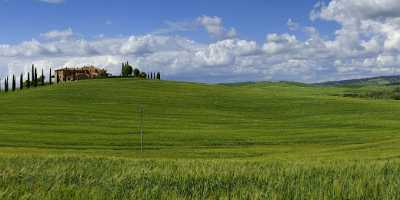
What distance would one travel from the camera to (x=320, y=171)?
25.5 feet

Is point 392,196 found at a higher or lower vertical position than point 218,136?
higher

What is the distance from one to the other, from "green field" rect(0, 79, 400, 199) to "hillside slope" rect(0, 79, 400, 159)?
0.18 m

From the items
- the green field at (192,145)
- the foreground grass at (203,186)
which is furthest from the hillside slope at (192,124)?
the foreground grass at (203,186)

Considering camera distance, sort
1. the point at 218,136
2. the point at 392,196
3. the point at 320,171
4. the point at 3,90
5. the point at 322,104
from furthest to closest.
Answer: the point at 3,90 < the point at 322,104 < the point at 218,136 < the point at 320,171 < the point at 392,196

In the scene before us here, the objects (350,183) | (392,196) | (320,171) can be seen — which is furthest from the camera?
(320,171)

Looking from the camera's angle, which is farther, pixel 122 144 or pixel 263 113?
pixel 263 113

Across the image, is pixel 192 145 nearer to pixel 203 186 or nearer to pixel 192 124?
pixel 192 124

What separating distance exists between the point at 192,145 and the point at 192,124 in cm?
2783

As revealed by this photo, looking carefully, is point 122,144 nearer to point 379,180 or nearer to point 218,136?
point 218,136

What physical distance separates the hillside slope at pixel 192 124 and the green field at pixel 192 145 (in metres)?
0.18

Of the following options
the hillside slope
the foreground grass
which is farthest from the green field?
the hillside slope

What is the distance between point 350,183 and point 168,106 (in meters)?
106

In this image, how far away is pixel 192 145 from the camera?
55.4 m

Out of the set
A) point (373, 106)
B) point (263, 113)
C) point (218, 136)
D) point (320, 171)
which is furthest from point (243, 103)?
point (320, 171)
